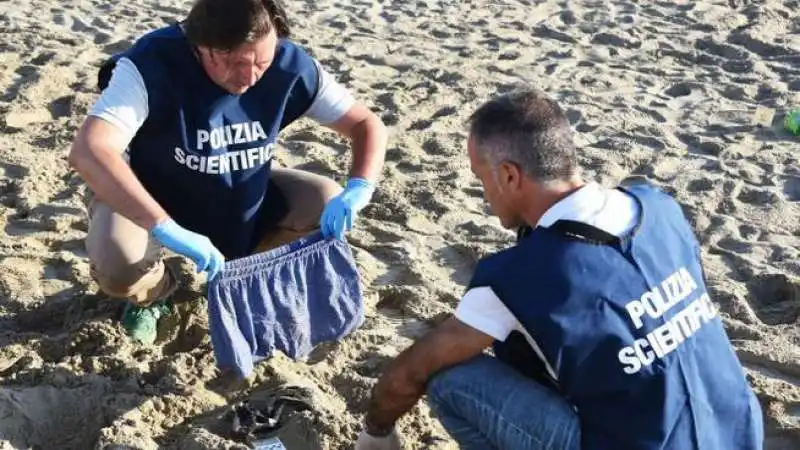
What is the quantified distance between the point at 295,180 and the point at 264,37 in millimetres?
759

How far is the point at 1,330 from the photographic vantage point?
3.22 metres

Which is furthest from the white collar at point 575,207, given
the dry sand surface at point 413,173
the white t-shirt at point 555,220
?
the dry sand surface at point 413,173

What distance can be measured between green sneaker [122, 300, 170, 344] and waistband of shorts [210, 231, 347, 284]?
474 mm

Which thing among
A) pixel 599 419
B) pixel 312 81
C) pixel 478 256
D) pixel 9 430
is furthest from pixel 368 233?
pixel 599 419

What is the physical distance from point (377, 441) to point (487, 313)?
0.60 m

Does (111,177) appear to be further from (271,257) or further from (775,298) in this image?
(775,298)

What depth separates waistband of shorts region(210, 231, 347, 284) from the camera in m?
2.78

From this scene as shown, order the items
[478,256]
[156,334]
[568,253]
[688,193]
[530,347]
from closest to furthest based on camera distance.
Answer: [568,253]
[530,347]
[156,334]
[478,256]
[688,193]

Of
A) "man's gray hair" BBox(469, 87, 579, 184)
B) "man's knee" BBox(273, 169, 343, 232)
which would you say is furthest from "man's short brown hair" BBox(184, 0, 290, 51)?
"man's gray hair" BBox(469, 87, 579, 184)

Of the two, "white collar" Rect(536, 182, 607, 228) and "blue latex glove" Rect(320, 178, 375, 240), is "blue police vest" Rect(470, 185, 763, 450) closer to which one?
"white collar" Rect(536, 182, 607, 228)

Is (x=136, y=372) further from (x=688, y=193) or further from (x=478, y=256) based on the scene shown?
(x=688, y=193)

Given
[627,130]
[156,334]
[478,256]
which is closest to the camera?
[156,334]

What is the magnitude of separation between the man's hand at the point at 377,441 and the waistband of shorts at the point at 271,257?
61 cm

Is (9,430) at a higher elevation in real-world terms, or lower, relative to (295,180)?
lower
